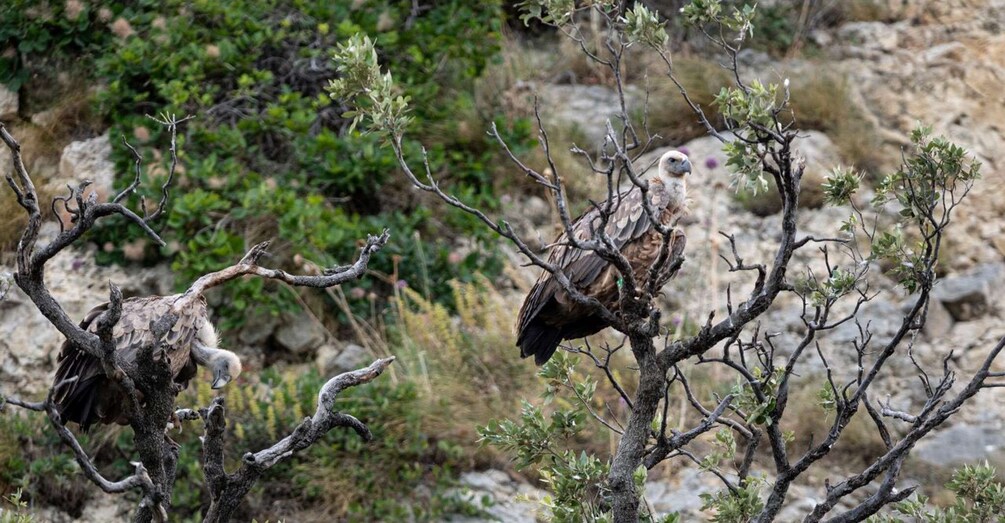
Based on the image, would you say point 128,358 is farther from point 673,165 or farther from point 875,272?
point 875,272

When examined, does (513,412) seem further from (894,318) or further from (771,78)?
(771,78)

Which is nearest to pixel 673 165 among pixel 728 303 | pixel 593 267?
pixel 593 267

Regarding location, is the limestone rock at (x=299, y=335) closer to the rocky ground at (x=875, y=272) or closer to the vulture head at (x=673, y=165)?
the rocky ground at (x=875, y=272)

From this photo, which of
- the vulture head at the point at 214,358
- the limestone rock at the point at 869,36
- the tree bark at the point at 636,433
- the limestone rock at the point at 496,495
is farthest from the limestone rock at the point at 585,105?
the tree bark at the point at 636,433

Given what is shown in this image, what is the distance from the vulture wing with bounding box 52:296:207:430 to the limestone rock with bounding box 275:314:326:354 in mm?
2458

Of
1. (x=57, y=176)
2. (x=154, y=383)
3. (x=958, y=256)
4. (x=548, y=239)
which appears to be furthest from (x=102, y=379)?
(x=958, y=256)

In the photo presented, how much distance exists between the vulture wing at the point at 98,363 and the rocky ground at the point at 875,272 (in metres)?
1.40

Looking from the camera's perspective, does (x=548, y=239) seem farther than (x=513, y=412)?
A: Yes

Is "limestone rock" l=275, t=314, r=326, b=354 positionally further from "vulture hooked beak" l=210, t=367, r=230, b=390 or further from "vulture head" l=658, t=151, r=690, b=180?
"vulture head" l=658, t=151, r=690, b=180

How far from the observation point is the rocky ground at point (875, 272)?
7.20 meters

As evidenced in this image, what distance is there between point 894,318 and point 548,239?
2.58m

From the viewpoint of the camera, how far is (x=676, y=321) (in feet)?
23.3

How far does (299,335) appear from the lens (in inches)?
307

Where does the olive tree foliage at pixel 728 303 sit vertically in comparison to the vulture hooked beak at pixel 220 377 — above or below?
above
